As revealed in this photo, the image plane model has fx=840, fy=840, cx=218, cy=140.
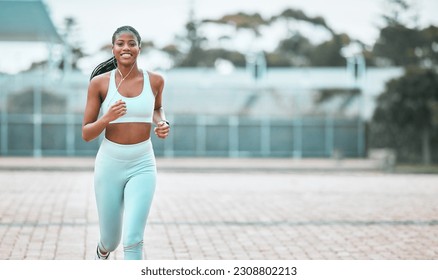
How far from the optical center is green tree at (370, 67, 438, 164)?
28.2 meters

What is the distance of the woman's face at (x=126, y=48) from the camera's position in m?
5.00

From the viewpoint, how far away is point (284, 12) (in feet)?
90.1

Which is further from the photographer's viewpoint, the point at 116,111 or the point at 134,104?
the point at 134,104

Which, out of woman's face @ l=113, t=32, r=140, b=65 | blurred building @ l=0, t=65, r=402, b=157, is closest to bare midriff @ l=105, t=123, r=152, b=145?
woman's face @ l=113, t=32, r=140, b=65

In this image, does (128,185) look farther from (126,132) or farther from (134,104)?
(134,104)

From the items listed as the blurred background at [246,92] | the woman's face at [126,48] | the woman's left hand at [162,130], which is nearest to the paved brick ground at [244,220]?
the woman's left hand at [162,130]

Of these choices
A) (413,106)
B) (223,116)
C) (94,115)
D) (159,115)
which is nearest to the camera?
(94,115)

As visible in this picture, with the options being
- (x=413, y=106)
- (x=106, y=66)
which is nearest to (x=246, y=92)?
(x=413, y=106)

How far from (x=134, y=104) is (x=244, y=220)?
18.3ft

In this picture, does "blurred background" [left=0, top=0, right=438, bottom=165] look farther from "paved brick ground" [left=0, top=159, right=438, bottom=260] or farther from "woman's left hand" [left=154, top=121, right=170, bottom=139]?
"woman's left hand" [left=154, top=121, right=170, bottom=139]

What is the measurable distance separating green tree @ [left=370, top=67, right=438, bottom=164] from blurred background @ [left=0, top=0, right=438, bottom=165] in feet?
0.15

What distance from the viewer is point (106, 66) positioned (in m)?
5.34

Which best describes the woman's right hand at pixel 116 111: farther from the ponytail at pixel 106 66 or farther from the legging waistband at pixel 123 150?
the ponytail at pixel 106 66

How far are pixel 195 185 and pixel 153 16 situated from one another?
894cm
